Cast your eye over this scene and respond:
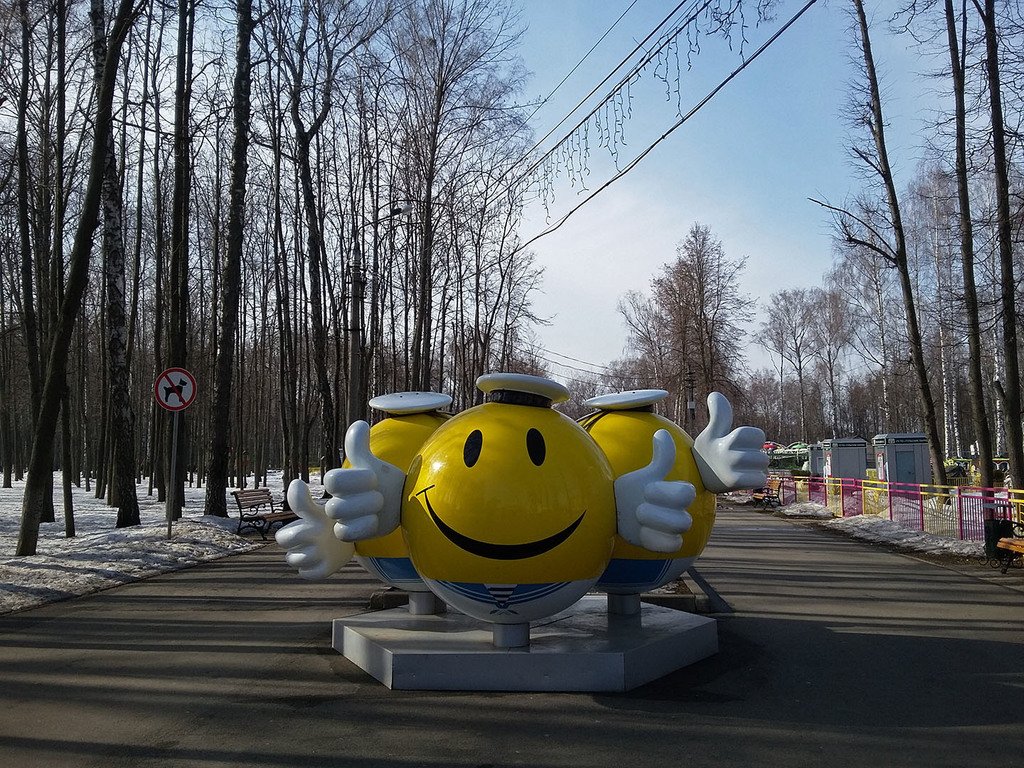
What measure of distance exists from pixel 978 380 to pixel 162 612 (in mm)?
16384

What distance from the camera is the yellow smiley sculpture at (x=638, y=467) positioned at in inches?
311

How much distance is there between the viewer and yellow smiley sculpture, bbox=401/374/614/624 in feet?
20.6

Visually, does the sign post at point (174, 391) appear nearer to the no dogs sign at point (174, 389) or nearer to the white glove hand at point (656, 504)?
the no dogs sign at point (174, 389)

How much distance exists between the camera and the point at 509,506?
6.23 metres

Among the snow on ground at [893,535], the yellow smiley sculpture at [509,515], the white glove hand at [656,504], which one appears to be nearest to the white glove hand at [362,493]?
the yellow smiley sculpture at [509,515]

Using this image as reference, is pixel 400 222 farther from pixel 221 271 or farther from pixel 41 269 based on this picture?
pixel 41 269

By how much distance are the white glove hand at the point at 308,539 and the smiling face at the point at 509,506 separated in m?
0.90

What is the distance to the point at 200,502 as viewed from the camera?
29328 millimetres

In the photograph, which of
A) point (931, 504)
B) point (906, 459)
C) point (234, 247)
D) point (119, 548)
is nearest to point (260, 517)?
point (119, 548)

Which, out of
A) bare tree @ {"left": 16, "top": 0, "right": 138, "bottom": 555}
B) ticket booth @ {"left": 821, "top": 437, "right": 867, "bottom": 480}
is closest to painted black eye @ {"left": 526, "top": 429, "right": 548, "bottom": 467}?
bare tree @ {"left": 16, "top": 0, "right": 138, "bottom": 555}

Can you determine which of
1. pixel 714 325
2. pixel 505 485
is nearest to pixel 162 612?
pixel 505 485

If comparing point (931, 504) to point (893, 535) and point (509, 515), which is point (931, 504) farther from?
point (509, 515)

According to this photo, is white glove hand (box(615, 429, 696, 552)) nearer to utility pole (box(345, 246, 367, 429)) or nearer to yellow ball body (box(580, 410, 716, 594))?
yellow ball body (box(580, 410, 716, 594))

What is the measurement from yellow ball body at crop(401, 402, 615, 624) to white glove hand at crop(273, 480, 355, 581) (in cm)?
88
